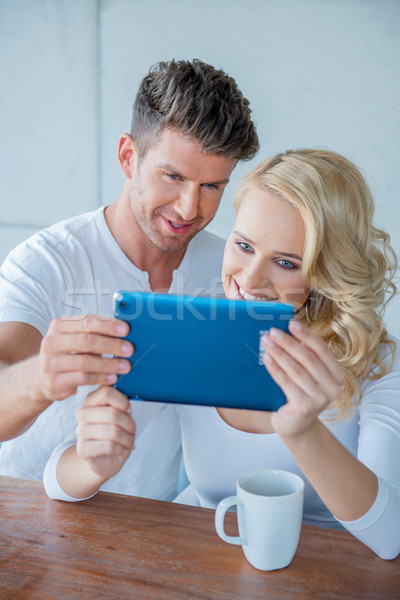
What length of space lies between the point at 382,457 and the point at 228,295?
1.85ft

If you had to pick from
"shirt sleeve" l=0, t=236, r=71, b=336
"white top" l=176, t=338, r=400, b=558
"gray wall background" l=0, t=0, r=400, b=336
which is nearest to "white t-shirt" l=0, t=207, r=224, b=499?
"shirt sleeve" l=0, t=236, r=71, b=336

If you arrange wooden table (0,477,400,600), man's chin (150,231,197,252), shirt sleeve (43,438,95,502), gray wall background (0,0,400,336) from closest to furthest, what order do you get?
wooden table (0,477,400,600)
shirt sleeve (43,438,95,502)
man's chin (150,231,197,252)
gray wall background (0,0,400,336)

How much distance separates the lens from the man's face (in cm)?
175

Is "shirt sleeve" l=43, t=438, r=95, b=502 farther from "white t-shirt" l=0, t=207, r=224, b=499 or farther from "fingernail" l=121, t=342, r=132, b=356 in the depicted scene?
"white t-shirt" l=0, t=207, r=224, b=499

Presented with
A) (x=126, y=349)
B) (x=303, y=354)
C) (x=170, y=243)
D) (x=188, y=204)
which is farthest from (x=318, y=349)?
(x=170, y=243)

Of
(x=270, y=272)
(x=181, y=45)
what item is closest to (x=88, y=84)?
(x=181, y=45)

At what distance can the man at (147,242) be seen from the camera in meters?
1.71

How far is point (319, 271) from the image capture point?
1407mm

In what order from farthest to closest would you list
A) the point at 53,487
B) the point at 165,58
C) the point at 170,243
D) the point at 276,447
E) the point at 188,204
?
the point at 165,58, the point at 170,243, the point at 188,204, the point at 276,447, the point at 53,487

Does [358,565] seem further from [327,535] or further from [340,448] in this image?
[340,448]

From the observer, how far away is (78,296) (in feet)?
5.87

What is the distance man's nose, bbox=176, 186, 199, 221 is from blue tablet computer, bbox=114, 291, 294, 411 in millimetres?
923

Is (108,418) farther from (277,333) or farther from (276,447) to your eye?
(276,447)

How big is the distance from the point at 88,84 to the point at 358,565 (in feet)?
9.77
